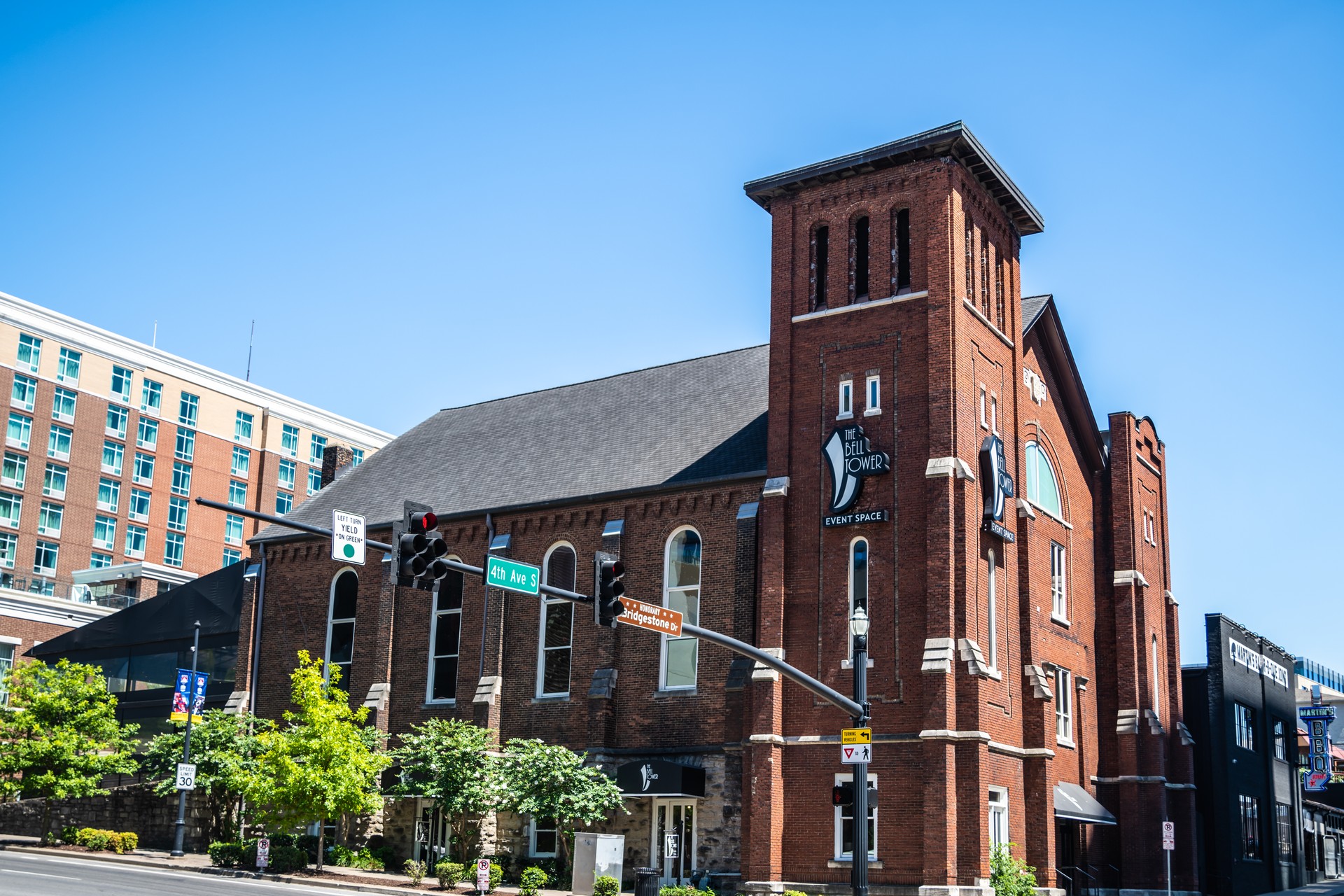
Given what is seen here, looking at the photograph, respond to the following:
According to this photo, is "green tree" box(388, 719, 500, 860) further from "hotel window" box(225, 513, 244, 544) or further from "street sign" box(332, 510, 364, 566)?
"hotel window" box(225, 513, 244, 544)

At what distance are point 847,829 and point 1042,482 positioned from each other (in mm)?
12729

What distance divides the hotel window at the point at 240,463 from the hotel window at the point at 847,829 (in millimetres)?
70400

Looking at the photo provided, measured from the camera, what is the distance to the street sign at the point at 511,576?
2064cm

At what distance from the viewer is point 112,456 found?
8462 centimetres

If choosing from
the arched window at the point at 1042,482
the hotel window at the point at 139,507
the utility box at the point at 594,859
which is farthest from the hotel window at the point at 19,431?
the arched window at the point at 1042,482

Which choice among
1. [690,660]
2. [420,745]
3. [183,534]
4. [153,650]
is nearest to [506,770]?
[420,745]

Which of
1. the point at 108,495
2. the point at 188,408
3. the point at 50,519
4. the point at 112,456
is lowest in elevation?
the point at 50,519

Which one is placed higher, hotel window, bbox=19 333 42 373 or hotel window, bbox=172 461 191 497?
hotel window, bbox=19 333 42 373

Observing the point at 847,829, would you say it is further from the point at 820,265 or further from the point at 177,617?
the point at 177,617

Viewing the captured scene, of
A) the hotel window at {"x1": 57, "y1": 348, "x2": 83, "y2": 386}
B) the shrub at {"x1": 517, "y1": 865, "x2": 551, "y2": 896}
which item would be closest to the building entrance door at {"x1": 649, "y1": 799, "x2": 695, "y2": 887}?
the shrub at {"x1": 517, "y1": 865, "x2": 551, "y2": 896}

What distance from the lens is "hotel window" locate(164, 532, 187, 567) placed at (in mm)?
87250

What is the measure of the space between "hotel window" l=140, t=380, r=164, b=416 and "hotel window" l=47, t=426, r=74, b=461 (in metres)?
5.65

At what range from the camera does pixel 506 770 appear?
33.9 metres

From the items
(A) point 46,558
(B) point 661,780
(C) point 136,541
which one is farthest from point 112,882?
(C) point 136,541
